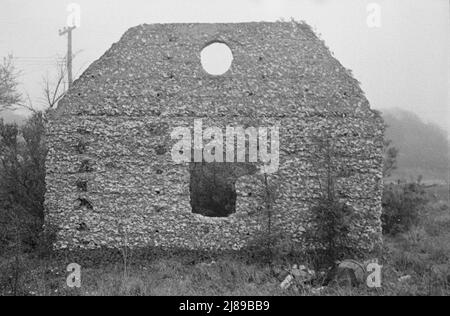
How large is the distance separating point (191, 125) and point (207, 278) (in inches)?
113

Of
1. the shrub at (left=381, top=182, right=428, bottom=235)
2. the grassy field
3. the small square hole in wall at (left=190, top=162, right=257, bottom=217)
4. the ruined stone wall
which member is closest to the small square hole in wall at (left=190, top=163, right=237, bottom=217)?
the small square hole in wall at (left=190, top=162, right=257, bottom=217)

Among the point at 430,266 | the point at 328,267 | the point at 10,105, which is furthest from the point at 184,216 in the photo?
the point at 10,105

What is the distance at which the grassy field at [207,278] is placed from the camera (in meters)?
6.42

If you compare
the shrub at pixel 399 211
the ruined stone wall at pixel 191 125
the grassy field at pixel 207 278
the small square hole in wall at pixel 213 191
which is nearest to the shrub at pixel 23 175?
the grassy field at pixel 207 278

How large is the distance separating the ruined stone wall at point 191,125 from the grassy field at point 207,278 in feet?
1.61

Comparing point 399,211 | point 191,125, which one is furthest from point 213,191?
point 399,211

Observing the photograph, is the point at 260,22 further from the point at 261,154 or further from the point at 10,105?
the point at 10,105

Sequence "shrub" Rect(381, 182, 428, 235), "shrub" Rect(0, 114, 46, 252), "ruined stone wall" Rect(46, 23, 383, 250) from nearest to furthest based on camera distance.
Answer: "ruined stone wall" Rect(46, 23, 383, 250) → "shrub" Rect(0, 114, 46, 252) → "shrub" Rect(381, 182, 428, 235)

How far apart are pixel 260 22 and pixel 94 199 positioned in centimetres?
481

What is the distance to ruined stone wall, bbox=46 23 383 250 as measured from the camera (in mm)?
8000

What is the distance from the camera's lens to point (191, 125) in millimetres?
8109

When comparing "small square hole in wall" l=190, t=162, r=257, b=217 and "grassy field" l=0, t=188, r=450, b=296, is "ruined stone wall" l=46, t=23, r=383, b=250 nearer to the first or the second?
"grassy field" l=0, t=188, r=450, b=296

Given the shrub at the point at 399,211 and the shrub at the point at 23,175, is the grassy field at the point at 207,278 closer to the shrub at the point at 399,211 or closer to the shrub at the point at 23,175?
the shrub at the point at 23,175

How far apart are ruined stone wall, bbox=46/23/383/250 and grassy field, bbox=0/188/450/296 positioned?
1.61ft
